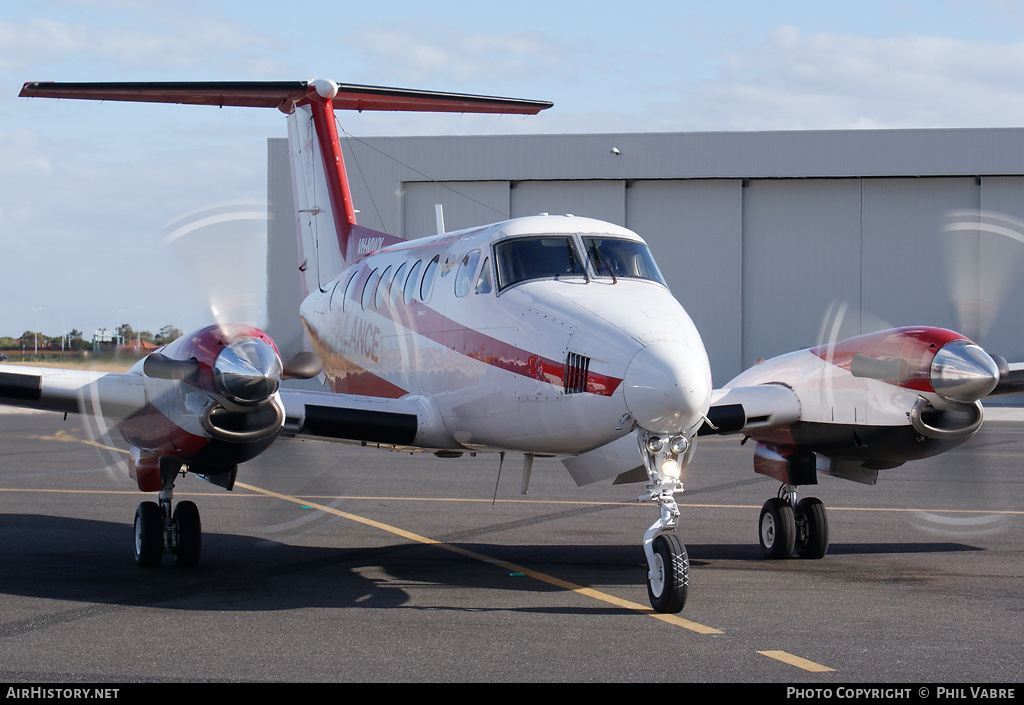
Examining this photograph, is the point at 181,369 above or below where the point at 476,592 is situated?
above

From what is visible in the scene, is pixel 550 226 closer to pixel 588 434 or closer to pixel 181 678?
pixel 588 434

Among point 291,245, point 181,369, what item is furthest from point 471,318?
point 291,245

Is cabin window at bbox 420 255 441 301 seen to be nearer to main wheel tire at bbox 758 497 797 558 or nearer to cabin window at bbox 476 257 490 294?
cabin window at bbox 476 257 490 294

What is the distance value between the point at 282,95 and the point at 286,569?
8.52m

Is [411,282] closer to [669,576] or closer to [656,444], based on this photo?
[656,444]

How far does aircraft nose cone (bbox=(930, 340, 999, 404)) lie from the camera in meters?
9.35

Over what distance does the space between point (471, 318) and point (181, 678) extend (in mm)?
4398

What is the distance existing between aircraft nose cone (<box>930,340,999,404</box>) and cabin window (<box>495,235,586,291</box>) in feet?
11.1

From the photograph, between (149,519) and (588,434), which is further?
(149,519)

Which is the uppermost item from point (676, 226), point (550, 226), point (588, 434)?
point (676, 226)

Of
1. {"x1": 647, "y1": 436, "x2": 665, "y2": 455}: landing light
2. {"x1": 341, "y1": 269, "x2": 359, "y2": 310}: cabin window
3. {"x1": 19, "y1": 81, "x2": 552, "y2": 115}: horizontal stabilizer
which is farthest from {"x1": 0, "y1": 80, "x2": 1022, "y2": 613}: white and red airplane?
{"x1": 19, "y1": 81, "x2": 552, "y2": 115}: horizontal stabilizer

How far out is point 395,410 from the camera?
977cm

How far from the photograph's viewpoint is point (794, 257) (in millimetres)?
38781

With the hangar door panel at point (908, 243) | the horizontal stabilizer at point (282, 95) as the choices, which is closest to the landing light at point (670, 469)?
the horizontal stabilizer at point (282, 95)
